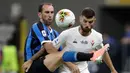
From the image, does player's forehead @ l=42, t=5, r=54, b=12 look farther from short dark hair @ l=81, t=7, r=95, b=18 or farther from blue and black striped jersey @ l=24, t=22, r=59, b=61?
short dark hair @ l=81, t=7, r=95, b=18

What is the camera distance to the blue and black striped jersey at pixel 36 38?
422 inches

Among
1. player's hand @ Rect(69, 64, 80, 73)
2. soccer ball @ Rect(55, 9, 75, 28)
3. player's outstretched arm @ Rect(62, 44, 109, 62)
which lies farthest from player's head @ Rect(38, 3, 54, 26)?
player's hand @ Rect(69, 64, 80, 73)

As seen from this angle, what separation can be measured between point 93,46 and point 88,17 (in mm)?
588

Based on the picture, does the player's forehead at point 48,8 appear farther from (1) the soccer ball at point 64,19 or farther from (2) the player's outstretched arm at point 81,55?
(2) the player's outstretched arm at point 81,55

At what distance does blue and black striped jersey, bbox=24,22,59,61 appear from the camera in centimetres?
1071

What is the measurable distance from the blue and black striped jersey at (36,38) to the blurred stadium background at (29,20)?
37.1ft

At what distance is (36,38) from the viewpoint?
35.4 ft

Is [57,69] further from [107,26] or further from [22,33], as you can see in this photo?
[107,26]

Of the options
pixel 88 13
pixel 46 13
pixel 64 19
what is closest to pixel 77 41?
pixel 64 19

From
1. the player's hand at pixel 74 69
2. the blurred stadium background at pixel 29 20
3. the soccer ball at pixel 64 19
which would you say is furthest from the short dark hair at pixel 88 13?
the blurred stadium background at pixel 29 20

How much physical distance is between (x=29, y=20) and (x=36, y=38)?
18.3m

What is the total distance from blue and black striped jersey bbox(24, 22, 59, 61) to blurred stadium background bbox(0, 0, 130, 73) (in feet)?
37.1

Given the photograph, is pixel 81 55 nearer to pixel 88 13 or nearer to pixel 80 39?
pixel 80 39

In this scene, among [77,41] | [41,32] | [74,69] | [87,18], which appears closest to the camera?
[87,18]
